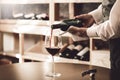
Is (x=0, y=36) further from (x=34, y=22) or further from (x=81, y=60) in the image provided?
(x=81, y=60)

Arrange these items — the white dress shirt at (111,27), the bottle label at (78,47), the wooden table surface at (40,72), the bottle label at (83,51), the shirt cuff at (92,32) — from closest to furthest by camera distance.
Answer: the wooden table surface at (40,72) → the white dress shirt at (111,27) → the shirt cuff at (92,32) → the bottle label at (83,51) → the bottle label at (78,47)

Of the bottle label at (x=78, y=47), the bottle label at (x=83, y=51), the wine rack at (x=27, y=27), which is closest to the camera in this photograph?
the bottle label at (x=83, y=51)

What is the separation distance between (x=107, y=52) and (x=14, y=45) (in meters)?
1.68

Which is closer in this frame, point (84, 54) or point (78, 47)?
point (84, 54)

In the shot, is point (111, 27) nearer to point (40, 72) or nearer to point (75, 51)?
point (40, 72)

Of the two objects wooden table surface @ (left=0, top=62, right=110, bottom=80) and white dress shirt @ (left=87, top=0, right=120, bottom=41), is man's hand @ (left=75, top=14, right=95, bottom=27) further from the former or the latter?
wooden table surface @ (left=0, top=62, right=110, bottom=80)

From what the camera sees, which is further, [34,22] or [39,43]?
[39,43]

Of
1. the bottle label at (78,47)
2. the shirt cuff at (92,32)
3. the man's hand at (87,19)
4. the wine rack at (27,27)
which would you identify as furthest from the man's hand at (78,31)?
the bottle label at (78,47)

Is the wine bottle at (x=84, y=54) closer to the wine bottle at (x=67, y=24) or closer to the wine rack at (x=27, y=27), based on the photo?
the wine rack at (x=27, y=27)

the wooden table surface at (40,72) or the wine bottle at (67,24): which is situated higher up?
the wine bottle at (67,24)

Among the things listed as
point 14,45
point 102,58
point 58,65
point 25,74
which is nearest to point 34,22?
point 14,45

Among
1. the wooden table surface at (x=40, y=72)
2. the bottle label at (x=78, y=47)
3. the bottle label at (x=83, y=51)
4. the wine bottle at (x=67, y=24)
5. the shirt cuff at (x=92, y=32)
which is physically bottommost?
the wooden table surface at (x=40, y=72)

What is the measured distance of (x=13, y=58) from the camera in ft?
13.2

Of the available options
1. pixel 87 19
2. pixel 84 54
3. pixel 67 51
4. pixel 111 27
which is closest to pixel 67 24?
pixel 87 19
